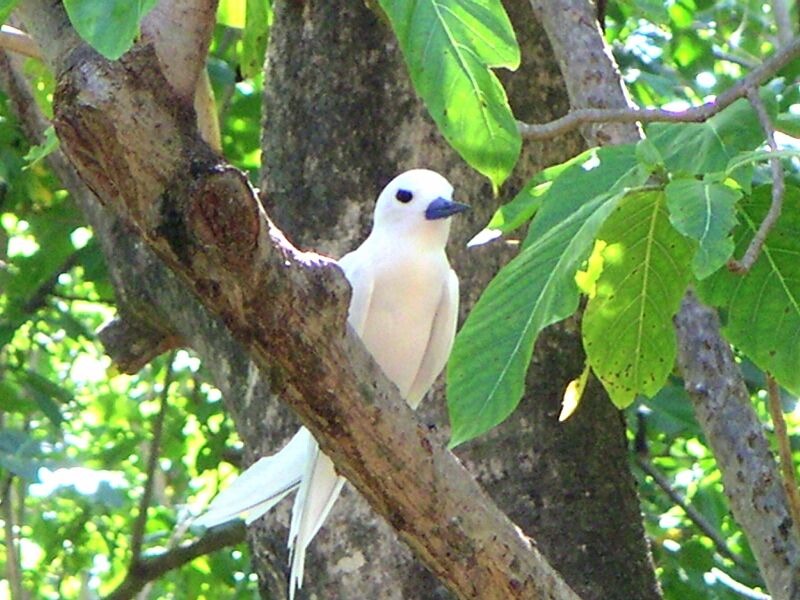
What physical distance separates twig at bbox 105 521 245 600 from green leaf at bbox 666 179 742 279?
9.70ft

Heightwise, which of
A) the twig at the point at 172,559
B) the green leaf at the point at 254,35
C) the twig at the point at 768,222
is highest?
the twig at the point at 768,222

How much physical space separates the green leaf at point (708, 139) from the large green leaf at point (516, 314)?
0.10m

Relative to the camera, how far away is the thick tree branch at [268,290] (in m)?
1.81

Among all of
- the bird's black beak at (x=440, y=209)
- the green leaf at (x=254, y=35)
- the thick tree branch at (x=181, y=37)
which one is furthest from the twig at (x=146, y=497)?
the thick tree branch at (x=181, y=37)

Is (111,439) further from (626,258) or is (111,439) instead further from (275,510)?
(626,258)

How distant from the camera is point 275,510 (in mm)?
3117

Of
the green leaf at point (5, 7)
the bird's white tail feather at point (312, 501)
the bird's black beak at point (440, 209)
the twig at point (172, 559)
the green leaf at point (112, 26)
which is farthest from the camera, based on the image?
the twig at point (172, 559)

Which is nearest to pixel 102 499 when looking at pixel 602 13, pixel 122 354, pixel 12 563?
pixel 122 354

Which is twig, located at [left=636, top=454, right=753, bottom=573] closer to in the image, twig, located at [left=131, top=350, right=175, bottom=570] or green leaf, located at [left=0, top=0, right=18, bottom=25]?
twig, located at [left=131, top=350, right=175, bottom=570]

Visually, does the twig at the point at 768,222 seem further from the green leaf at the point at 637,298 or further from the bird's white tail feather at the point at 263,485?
the bird's white tail feather at the point at 263,485

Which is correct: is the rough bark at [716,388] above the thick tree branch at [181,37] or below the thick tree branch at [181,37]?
below

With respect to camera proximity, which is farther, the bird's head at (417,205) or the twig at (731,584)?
the twig at (731,584)

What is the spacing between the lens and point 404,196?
299cm

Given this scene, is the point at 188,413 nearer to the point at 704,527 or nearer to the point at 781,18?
the point at 704,527
